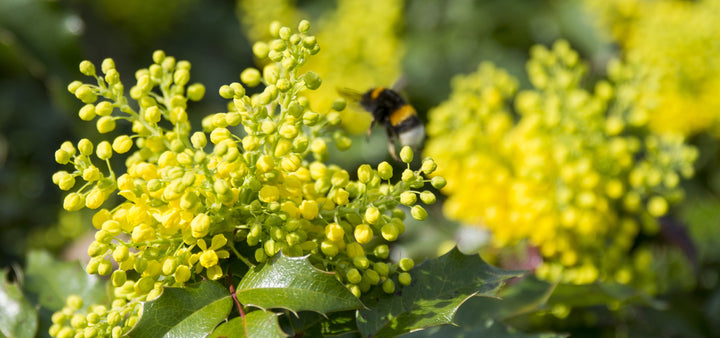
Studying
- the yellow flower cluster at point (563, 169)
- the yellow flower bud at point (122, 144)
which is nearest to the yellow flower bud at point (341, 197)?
the yellow flower bud at point (122, 144)

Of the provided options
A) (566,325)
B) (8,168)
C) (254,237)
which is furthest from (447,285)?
(8,168)

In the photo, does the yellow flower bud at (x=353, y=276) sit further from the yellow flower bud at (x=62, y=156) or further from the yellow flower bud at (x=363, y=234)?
the yellow flower bud at (x=62, y=156)

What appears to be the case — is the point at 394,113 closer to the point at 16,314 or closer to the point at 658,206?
the point at 658,206

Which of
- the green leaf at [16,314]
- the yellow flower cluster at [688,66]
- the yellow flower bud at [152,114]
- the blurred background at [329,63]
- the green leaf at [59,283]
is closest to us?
the yellow flower bud at [152,114]

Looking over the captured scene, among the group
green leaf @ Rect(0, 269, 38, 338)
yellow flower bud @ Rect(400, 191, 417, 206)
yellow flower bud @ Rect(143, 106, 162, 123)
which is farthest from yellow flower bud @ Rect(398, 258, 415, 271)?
green leaf @ Rect(0, 269, 38, 338)

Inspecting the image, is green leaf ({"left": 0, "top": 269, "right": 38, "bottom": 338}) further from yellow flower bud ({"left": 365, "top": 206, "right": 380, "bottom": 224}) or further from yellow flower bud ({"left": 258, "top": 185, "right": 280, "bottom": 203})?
yellow flower bud ({"left": 365, "top": 206, "right": 380, "bottom": 224})

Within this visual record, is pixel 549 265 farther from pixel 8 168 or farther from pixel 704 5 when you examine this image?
pixel 8 168

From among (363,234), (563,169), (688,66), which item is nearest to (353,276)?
(363,234)
